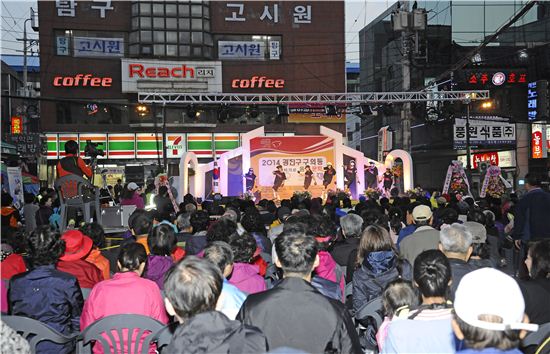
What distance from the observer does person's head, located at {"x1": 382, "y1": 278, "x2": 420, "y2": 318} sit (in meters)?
3.68

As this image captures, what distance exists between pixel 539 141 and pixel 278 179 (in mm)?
13744

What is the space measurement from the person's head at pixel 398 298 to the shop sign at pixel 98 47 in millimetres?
28737

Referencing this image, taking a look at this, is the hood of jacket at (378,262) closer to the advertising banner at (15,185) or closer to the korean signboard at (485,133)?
the advertising banner at (15,185)

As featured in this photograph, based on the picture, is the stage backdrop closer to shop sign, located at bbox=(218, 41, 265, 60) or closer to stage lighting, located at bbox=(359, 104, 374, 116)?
stage lighting, located at bbox=(359, 104, 374, 116)

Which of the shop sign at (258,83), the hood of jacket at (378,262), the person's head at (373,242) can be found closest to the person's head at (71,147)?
the person's head at (373,242)

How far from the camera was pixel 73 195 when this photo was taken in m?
9.40

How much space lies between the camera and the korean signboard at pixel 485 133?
28828mm

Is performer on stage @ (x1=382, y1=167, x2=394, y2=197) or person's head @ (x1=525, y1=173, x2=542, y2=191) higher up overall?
person's head @ (x1=525, y1=173, x2=542, y2=191)

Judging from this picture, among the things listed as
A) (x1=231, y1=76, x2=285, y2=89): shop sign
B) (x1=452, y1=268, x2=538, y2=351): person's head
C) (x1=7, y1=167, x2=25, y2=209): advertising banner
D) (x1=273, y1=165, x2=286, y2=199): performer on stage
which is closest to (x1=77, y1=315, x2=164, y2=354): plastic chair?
(x1=452, y1=268, x2=538, y2=351): person's head

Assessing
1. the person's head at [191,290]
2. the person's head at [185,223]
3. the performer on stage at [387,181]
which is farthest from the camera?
the performer on stage at [387,181]

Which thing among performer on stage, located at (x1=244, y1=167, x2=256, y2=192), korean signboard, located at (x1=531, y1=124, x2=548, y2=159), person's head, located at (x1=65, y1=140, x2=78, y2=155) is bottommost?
performer on stage, located at (x1=244, y1=167, x2=256, y2=192)

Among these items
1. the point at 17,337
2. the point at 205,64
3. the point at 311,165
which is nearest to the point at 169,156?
the point at 205,64

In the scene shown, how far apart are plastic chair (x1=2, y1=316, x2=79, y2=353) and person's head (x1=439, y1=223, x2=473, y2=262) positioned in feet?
9.97

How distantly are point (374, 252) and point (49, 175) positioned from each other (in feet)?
90.9
